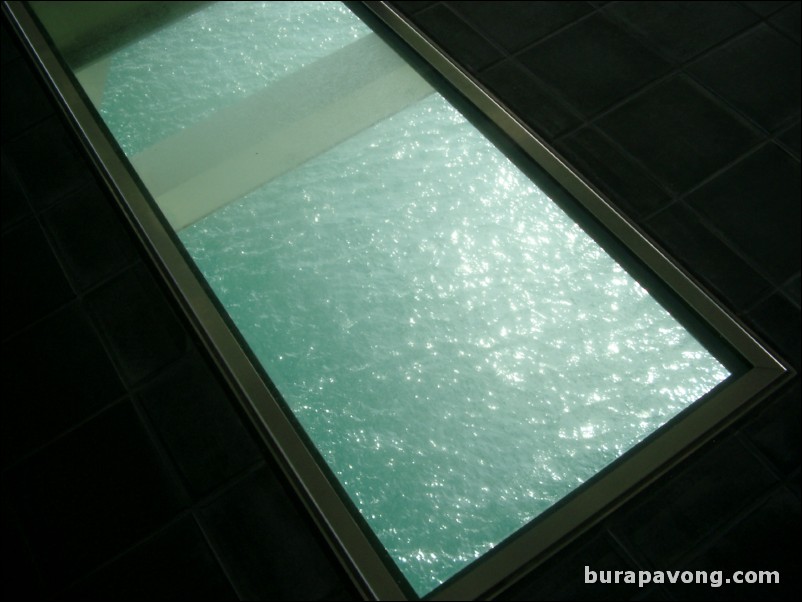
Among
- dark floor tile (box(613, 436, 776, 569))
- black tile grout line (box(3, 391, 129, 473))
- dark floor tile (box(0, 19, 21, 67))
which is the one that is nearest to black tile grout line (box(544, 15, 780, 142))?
dark floor tile (box(613, 436, 776, 569))

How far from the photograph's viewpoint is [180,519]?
115 centimetres

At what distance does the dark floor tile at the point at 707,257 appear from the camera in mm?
1272

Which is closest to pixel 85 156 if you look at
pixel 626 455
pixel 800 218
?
pixel 626 455

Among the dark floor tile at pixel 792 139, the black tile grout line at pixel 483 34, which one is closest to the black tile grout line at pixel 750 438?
the dark floor tile at pixel 792 139

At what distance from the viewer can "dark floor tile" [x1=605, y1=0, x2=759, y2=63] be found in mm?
1581

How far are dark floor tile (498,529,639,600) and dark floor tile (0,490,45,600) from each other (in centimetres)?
78

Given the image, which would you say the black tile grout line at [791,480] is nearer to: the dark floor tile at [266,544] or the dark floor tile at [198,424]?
the dark floor tile at [266,544]

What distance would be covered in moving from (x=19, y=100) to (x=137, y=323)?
0.80 metres

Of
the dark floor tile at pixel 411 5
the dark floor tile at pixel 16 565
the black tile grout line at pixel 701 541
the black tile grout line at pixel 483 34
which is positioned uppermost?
the dark floor tile at pixel 411 5

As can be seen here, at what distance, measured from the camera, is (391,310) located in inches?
52.4

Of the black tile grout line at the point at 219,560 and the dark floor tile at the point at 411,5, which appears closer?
the black tile grout line at the point at 219,560

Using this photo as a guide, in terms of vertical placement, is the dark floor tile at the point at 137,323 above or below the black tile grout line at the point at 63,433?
above

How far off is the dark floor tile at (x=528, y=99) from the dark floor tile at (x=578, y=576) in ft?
2.82

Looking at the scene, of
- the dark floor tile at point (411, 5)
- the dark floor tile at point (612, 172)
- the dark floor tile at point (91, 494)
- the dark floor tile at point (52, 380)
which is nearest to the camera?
the dark floor tile at point (91, 494)
